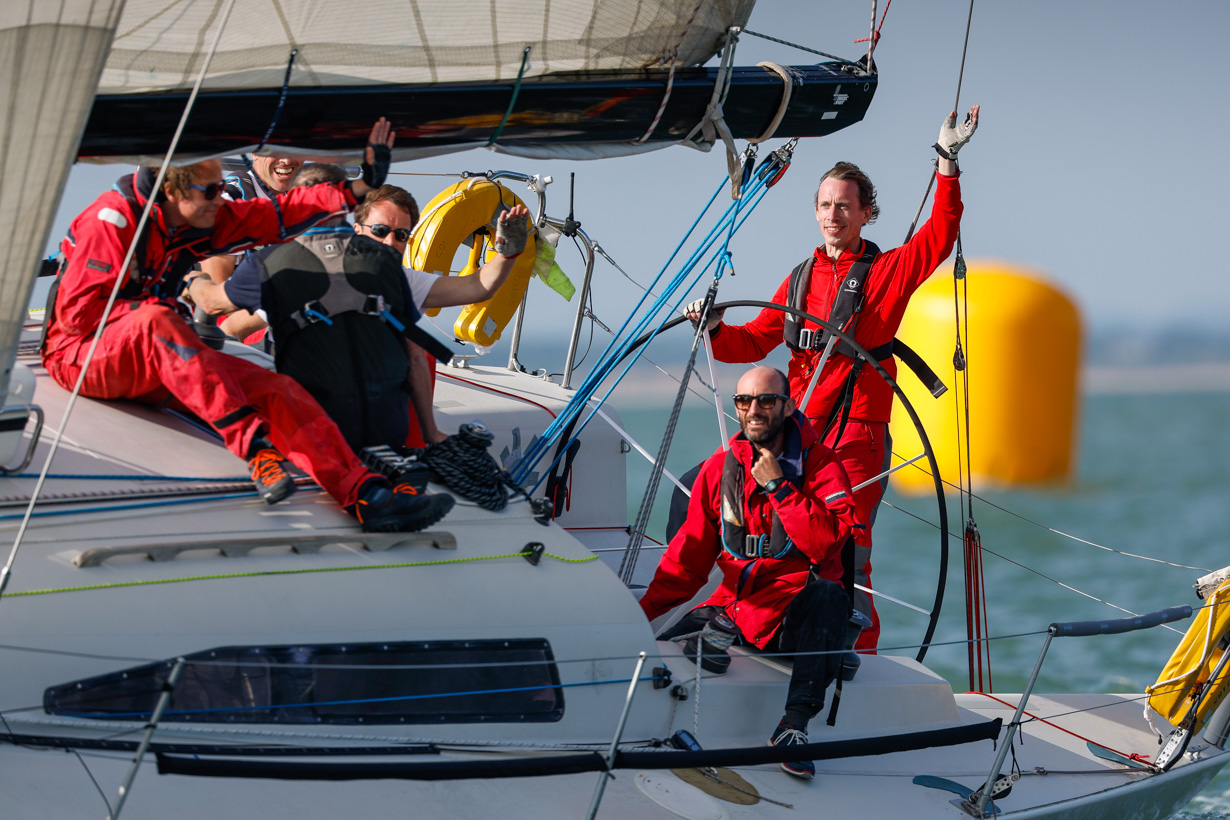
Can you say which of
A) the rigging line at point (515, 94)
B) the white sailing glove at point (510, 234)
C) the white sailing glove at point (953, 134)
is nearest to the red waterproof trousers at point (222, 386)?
the white sailing glove at point (510, 234)

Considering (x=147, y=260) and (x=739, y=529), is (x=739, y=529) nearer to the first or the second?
(x=739, y=529)

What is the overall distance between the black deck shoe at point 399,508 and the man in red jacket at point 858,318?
58.4 inches

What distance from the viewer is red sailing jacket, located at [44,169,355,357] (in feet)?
9.84

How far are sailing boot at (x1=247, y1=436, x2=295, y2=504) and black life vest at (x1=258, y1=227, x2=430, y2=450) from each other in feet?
0.84

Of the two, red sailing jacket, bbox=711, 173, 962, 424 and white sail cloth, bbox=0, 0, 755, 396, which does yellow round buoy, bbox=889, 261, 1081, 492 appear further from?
white sail cloth, bbox=0, 0, 755, 396

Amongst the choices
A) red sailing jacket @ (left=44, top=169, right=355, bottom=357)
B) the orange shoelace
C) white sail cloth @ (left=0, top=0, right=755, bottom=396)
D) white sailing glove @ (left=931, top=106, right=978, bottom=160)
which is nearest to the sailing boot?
the orange shoelace

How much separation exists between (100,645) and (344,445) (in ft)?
2.53

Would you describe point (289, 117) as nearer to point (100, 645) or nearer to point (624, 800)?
point (100, 645)

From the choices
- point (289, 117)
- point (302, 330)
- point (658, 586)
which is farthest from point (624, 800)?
point (289, 117)

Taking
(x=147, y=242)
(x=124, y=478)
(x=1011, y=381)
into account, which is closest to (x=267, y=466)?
(x=124, y=478)

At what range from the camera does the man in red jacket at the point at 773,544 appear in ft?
10.7

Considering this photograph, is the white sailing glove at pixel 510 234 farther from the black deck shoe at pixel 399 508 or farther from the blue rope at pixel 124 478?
the blue rope at pixel 124 478

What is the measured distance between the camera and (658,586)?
138 inches

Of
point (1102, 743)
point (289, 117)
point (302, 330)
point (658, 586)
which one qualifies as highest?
point (289, 117)
